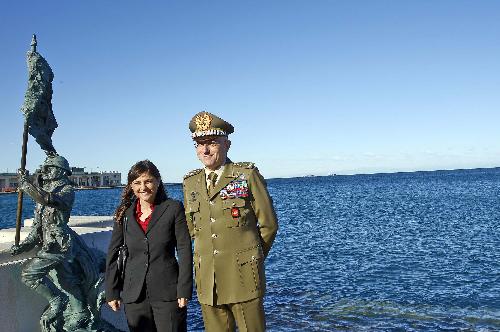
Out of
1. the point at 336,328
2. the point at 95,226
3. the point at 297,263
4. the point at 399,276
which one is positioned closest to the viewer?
the point at 95,226

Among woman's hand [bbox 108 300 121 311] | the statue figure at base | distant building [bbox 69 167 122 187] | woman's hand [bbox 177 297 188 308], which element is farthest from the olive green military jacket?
distant building [bbox 69 167 122 187]

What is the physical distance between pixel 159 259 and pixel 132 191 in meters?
0.67

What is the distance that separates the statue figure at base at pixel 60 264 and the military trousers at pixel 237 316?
2331mm

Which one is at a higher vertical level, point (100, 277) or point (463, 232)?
point (100, 277)

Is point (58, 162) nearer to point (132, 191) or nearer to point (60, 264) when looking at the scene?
point (60, 264)

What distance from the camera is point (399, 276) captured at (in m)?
17.5

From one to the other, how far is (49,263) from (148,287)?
6.62 ft

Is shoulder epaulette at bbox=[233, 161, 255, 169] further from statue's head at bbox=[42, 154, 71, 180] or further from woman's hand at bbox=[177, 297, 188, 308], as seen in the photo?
statue's head at bbox=[42, 154, 71, 180]

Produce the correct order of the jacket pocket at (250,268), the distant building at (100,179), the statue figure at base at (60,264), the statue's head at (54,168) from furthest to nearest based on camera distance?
the distant building at (100,179), the statue's head at (54,168), the statue figure at base at (60,264), the jacket pocket at (250,268)

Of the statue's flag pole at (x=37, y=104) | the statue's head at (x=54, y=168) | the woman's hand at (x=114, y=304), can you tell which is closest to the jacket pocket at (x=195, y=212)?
the woman's hand at (x=114, y=304)

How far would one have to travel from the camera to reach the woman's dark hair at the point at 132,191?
433 centimetres

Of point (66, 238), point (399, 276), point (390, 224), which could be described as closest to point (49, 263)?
point (66, 238)

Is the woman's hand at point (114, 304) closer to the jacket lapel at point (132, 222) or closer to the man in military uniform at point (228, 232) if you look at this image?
the jacket lapel at point (132, 222)

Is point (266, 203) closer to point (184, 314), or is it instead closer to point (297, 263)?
point (184, 314)
